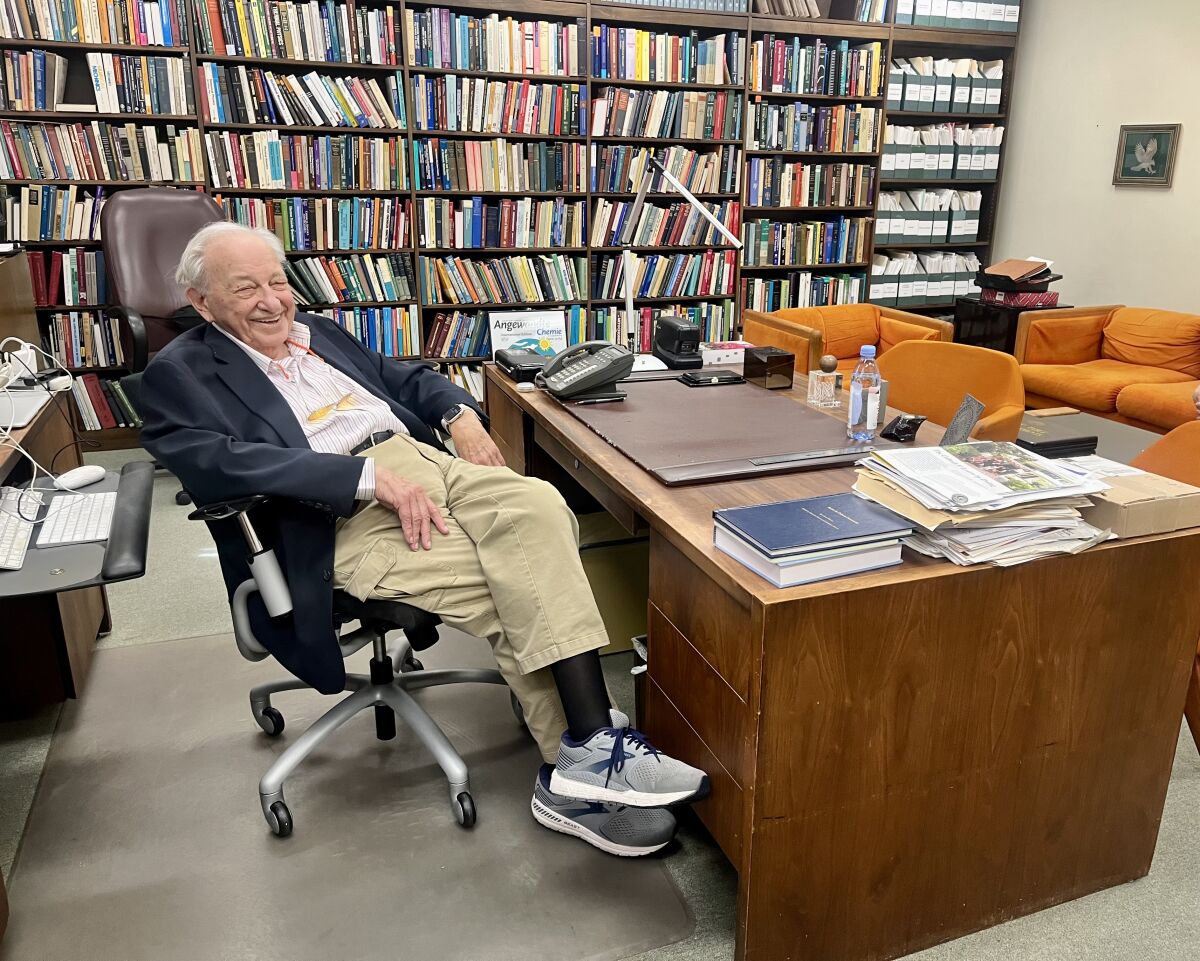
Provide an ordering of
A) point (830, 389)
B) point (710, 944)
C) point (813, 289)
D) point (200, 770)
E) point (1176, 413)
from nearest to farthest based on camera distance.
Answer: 1. point (710, 944)
2. point (200, 770)
3. point (830, 389)
4. point (1176, 413)
5. point (813, 289)

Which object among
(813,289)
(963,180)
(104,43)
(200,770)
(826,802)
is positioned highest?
(104,43)

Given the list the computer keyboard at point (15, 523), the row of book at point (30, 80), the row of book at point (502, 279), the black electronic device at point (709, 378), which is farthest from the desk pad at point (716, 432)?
the row of book at point (30, 80)

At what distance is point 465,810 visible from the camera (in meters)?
1.82

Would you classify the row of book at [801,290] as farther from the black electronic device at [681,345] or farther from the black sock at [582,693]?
the black sock at [582,693]

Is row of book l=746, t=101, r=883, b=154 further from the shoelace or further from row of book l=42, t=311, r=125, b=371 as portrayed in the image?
the shoelace

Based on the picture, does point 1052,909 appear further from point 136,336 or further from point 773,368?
point 136,336

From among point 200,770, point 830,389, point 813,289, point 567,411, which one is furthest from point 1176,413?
point 200,770

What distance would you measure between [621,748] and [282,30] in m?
3.71

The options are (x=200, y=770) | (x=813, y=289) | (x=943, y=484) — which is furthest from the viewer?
(x=813, y=289)

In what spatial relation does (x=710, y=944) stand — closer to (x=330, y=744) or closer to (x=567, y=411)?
(x=330, y=744)

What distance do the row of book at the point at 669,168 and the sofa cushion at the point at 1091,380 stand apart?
182cm

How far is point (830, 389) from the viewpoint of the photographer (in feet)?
7.34

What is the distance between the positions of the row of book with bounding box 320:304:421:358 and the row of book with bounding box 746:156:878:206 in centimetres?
191

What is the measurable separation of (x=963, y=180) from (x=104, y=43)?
443 cm
